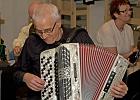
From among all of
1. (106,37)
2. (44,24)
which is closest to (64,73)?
(44,24)

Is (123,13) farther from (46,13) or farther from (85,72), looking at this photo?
(85,72)

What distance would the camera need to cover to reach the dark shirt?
2.18 m

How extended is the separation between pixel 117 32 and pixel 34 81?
150 centimetres

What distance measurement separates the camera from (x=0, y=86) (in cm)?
319

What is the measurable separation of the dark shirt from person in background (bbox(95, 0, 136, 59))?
1.03 meters

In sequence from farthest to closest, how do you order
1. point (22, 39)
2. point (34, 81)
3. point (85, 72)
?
point (22, 39)
point (34, 81)
point (85, 72)

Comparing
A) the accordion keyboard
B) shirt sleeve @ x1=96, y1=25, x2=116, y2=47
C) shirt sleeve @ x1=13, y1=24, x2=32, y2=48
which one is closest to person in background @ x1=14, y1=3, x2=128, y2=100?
the accordion keyboard

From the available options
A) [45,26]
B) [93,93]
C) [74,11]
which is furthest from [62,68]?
[74,11]

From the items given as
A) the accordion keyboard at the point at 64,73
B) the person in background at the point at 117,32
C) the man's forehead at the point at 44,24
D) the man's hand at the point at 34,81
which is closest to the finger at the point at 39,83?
the man's hand at the point at 34,81

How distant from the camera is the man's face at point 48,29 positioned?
6.72ft

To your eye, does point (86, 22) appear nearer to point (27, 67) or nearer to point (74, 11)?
point (74, 11)

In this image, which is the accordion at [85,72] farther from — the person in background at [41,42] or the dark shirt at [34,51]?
the dark shirt at [34,51]

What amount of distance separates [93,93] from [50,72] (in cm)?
27

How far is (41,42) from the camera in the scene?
2.24 m
